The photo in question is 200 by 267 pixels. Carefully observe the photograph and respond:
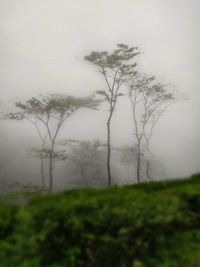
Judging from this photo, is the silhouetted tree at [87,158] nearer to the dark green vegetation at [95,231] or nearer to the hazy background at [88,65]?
the hazy background at [88,65]

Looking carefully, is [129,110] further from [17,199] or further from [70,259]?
[70,259]

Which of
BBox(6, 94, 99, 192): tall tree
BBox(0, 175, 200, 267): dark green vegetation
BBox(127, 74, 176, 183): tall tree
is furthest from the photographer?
BBox(127, 74, 176, 183): tall tree

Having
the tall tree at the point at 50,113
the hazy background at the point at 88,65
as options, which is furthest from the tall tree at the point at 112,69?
the tall tree at the point at 50,113

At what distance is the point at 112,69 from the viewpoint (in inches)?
213

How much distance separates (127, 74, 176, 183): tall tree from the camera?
5.49 meters

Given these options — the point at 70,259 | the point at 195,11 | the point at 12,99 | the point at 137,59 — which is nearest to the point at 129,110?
the point at 137,59

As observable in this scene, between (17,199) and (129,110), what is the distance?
2.92 m

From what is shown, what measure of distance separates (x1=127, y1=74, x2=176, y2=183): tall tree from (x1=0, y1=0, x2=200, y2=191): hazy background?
0.37 ft

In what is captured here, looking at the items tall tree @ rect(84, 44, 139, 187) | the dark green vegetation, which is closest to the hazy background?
tall tree @ rect(84, 44, 139, 187)

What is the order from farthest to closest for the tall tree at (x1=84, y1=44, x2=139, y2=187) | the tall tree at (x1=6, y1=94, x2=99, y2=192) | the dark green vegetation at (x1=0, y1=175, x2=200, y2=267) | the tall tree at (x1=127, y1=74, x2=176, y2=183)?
1. the tall tree at (x1=127, y1=74, x2=176, y2=183)
2. the tall tree at (x1=84, y1=44, x2=139, y2=187)
3. the tall tree at (x1=6, y1=94, x2=99, y2=192)
4. the dark green vegetation at (x1=0, y1=175, x2=200, y2=267)

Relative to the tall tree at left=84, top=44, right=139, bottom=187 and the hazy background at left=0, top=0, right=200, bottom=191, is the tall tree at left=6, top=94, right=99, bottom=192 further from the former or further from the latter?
the tall tree at left=84, top=44, right=139, bottom=187

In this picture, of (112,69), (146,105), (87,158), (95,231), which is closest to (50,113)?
(87,158)

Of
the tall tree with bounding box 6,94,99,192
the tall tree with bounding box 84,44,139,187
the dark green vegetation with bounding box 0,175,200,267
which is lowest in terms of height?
the dark green vegetation with bounding box 0,175,200,267

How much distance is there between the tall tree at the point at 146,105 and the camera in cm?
549
